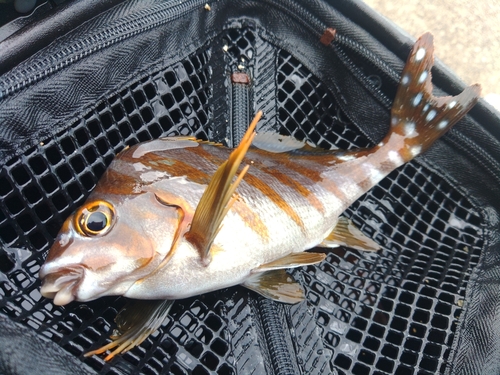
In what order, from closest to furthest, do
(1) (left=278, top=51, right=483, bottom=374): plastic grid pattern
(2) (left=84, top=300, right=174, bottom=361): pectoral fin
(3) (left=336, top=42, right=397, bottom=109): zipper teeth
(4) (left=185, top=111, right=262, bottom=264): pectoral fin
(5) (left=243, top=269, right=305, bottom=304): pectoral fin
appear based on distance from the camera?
(4) (left=185, top=111, right=262, bottom=264): pectoral fin, (2) (left=84, top=300, right=174, bottom=361): pectoral fin, (5) (left=243, top=269, right=305, bottom=304): pectoral fin, (1) (left=278, top=51, right=483, bottom=374): plastic grid pattern, (3) (left=336, top=42, right=397, bottom=109): zipper teeth

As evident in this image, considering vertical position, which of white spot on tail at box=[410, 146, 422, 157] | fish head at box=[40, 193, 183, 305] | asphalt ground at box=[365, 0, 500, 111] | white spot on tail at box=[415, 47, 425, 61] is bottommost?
fish head at box=[40, 193, 183, 305]

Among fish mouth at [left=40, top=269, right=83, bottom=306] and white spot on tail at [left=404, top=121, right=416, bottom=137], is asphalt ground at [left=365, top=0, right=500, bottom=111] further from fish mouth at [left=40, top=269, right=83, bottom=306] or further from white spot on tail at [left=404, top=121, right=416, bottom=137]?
fish mouth at [left=40, top=269, right=83, bottom=306]

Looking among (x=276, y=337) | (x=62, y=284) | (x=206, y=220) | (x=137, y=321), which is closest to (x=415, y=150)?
(x=276, y=337)

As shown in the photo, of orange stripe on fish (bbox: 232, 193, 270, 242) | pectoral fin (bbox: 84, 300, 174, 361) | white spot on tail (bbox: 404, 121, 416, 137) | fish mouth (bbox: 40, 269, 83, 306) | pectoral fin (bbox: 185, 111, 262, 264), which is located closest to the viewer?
pectoral fin (bbox: 185, 111, 262, 264)

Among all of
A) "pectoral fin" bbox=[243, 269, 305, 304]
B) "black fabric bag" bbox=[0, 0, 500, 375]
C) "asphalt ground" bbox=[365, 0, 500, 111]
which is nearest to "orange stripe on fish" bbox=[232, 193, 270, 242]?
"pectoral fin" bbox=[243, 269, 305, 304]

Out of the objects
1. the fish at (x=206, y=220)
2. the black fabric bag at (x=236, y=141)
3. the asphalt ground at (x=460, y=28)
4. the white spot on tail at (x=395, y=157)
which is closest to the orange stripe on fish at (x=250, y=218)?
Answer: the fish at (x=206, y=220)

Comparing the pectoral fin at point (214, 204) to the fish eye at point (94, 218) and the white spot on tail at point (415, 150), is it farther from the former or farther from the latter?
the white spot on tail at point (415, 150)

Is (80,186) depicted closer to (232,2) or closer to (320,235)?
(320,235)
